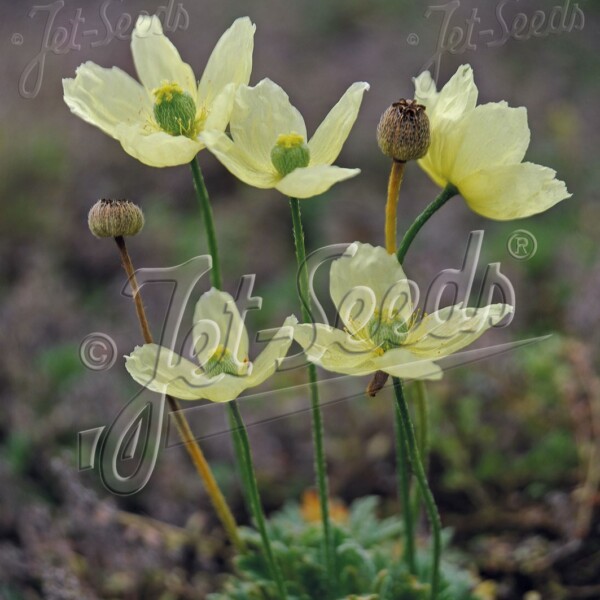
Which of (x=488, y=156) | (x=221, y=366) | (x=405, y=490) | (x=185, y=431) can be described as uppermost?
(x=488, y=156)

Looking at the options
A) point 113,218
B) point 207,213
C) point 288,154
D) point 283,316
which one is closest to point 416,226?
point 288,154

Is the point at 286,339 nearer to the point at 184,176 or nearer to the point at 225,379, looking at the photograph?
the point at 225,379

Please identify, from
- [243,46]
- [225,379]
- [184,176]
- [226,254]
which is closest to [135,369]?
[225,379]

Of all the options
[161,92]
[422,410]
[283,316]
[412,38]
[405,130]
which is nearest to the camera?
[405,130]

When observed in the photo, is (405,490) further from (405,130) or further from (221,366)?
(405,130)

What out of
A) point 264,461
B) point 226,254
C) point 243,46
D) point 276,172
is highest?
point 243,46

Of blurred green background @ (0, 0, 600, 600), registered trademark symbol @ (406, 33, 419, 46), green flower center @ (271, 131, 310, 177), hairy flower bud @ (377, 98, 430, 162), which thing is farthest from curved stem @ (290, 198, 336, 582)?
registered trademark symbol @ (406, 33, 419, 46)

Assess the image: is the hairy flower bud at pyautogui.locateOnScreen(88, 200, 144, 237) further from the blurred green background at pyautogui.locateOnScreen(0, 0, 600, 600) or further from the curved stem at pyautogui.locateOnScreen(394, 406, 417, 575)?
the blurred green background at pyautogui.locateOnScreen(0, 0, 600, 600)

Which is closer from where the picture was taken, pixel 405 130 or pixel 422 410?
pixel 405 130
